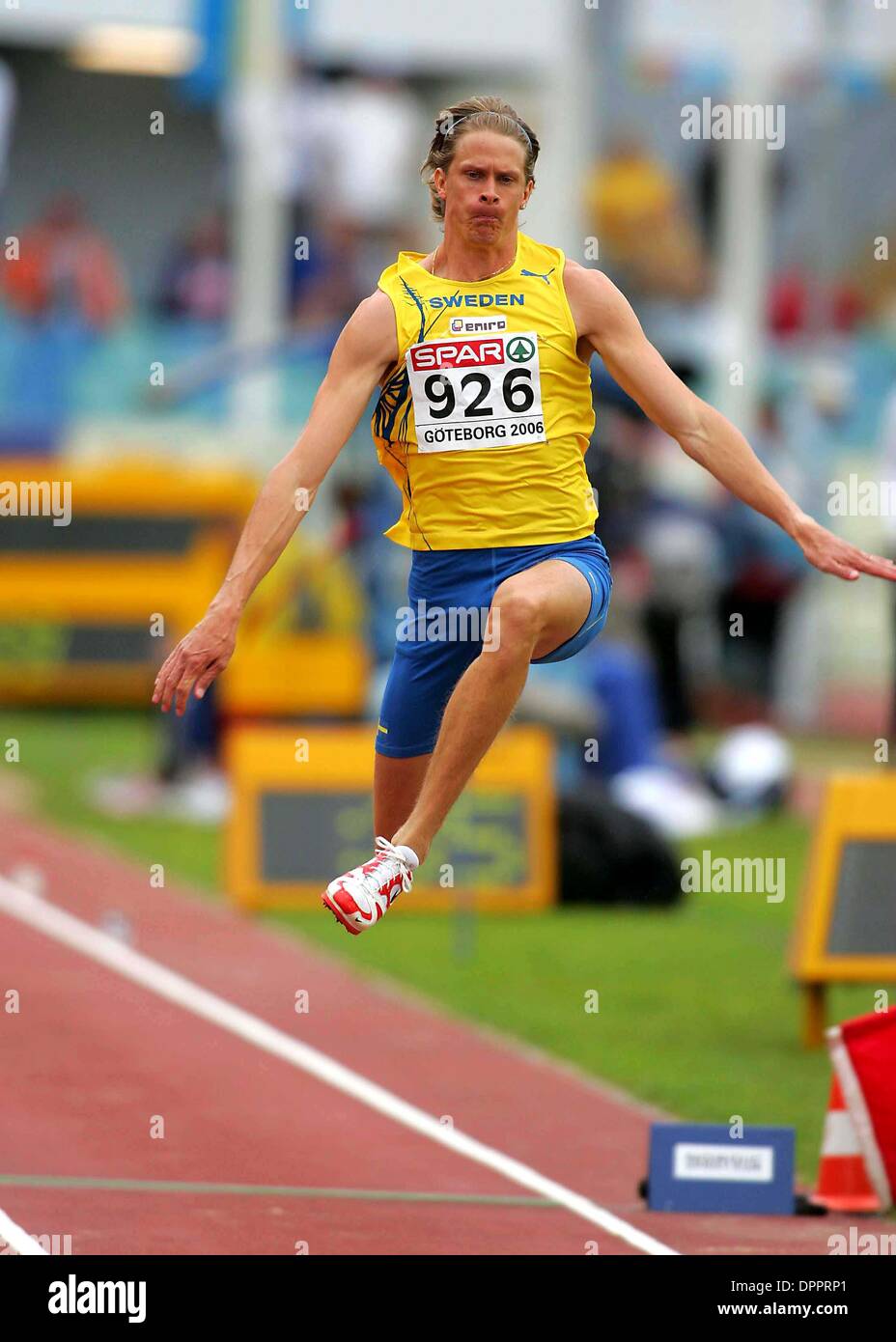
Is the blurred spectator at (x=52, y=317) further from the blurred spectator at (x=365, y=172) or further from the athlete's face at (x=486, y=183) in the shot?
the athlete's face at (x=486, y=183)

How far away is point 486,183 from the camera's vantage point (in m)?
6.59

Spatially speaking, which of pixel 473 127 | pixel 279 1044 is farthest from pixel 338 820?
pixel 473 127

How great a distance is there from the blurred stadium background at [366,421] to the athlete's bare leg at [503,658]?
5.31m

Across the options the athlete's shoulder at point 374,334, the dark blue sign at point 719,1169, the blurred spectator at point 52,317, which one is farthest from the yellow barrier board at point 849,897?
the blurred spectator at point 52,317

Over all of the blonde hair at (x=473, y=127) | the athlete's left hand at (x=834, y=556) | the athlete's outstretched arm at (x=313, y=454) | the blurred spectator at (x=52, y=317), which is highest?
the blurred spectator at (x=52, y=317)

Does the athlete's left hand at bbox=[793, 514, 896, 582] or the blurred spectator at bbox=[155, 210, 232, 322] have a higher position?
the blurred spectator at bbox=[155, 210, 232, 322]

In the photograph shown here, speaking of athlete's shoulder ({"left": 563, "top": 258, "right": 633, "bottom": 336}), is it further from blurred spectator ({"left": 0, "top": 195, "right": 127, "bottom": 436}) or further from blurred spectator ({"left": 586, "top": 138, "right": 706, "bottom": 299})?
blurred spectator ({"left": 586, "top": 138, "right": 706, "bottom": 299})

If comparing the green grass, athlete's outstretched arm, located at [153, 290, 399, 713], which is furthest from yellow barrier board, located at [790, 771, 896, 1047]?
athlete's outstretched arm, located at [153, 290, 399, 713]

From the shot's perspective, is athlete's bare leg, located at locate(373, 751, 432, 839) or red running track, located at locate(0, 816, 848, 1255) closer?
red running track, located at locate(0, 816, 848, 1255)

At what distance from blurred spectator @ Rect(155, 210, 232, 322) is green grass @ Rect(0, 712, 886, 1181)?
26.0 feet

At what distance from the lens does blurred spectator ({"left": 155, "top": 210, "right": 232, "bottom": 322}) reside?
22406 mm

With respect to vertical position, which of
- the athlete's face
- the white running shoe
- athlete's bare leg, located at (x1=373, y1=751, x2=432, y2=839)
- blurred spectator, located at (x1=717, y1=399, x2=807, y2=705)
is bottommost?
the white running shoe

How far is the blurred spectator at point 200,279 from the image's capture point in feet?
73.5

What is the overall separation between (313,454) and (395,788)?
3.71 ft
